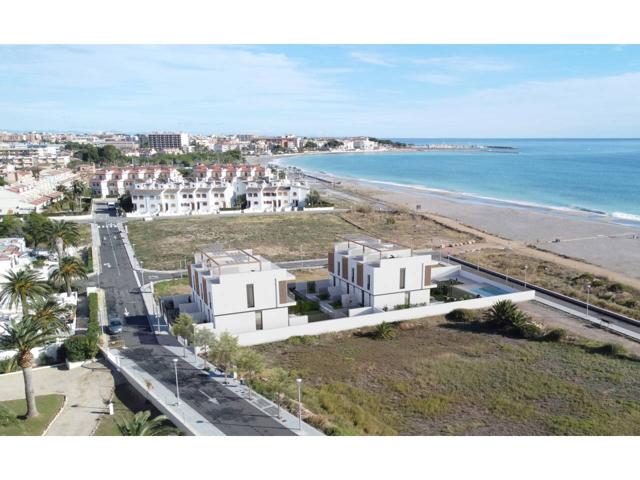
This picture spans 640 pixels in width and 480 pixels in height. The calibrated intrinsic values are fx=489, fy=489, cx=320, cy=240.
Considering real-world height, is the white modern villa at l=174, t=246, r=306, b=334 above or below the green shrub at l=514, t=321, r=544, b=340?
above

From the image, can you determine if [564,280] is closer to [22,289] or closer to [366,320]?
[366,320]

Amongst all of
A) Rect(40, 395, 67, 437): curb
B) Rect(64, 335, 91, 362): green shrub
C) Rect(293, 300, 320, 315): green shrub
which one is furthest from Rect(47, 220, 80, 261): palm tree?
Rect(40, 395, 67, 437): curb

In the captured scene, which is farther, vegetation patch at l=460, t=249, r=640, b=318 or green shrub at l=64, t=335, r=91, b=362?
vegetation patch at l=460, t=249, r=640, b=318

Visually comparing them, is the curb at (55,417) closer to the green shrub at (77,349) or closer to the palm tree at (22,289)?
the green shrub at (77,349)

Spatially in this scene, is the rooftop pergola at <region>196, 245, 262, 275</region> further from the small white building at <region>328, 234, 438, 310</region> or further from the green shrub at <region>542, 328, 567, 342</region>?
the green shrub at <region>542, 328, 567, 342</region>

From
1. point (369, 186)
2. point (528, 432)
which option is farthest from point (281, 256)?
point (369, 186)

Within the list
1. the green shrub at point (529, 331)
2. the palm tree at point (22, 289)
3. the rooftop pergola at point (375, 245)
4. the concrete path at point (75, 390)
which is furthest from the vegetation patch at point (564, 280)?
the palm tree at point (22, 289)
